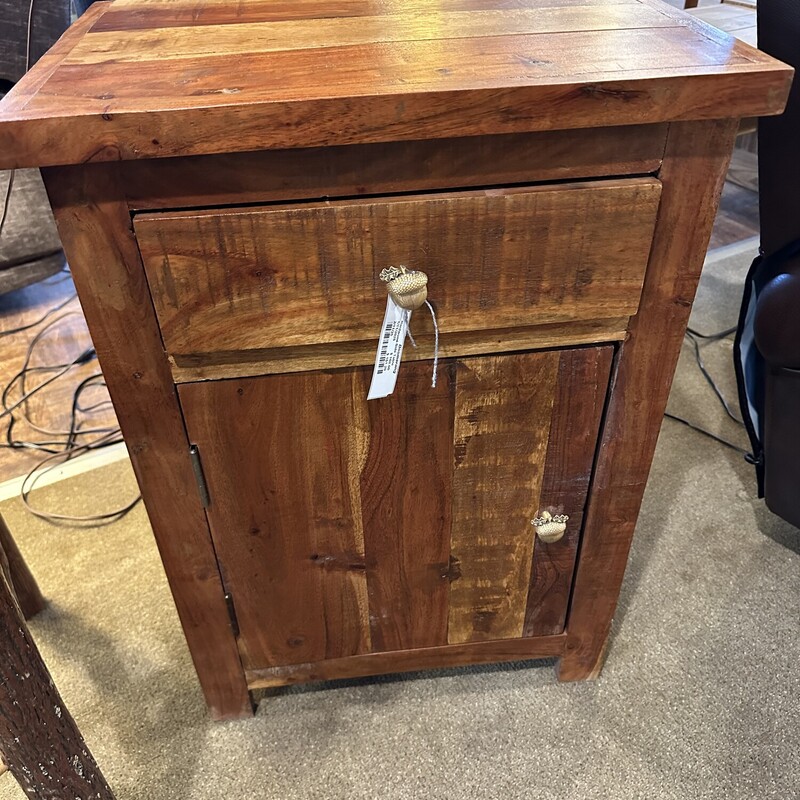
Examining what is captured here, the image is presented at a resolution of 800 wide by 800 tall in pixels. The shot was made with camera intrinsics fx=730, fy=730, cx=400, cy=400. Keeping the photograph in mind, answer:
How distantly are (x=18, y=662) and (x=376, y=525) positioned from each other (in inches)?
13.0

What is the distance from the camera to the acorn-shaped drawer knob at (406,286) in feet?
1.78

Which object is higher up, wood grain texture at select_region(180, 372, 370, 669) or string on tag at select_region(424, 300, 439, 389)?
string on tag at select_region(424, 300, 439, 389)

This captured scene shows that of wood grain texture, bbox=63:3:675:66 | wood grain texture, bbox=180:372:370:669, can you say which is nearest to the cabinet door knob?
wood grain texture, bbox=180:372:370:669

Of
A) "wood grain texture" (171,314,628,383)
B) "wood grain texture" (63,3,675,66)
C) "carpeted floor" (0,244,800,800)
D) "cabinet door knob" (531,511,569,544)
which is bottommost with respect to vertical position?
"carpeted floor" (0,244,800,800)

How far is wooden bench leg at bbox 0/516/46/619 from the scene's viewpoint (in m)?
0.95

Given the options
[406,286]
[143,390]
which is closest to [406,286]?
[406,286]

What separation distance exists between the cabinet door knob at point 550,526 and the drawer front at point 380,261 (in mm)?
239

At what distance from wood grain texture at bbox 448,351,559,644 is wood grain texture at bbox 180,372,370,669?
0.34 ft

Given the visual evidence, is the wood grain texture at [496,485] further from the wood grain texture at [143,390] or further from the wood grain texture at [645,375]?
the wood grain texture at [143,390]

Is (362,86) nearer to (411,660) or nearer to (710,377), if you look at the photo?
(411,660)

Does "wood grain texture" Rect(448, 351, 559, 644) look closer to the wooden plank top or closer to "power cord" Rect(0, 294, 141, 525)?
the wooden plank top

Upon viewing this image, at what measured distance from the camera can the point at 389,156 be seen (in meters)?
0.53

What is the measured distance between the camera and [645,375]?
67cm

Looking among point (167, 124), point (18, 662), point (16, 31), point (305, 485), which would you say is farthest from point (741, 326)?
point (16, 31)
